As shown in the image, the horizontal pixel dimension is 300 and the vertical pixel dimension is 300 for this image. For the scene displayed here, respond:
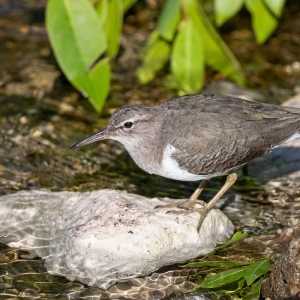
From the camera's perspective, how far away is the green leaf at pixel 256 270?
768 centimetres

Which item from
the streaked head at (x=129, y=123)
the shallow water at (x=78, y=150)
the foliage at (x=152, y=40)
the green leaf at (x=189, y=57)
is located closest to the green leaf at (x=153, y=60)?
the foliage at (x=152, y=40)

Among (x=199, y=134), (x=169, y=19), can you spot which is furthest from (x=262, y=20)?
(x=199, y=134)

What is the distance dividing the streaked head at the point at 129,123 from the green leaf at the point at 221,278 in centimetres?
192

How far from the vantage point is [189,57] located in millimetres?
11156

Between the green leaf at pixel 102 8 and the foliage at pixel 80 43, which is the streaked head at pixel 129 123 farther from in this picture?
the green leaf at pixel 102 8

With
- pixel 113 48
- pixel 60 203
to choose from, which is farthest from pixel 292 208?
pixel 113 48

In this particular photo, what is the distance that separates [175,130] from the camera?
8.50 meters

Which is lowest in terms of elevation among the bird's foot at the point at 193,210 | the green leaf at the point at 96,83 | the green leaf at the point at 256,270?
the green leaf at the point at 256,270

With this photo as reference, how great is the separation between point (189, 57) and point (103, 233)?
4122 mm

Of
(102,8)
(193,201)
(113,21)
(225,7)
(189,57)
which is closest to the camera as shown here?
(193,201)

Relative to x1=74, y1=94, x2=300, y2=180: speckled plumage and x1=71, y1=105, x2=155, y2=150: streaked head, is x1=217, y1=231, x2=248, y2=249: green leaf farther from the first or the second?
x1=71, y1=105, x2=155, y2=150: streaked head

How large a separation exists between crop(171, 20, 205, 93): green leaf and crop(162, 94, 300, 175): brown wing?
2.29 metres

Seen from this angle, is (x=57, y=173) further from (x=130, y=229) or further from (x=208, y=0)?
(x=208, y=0)

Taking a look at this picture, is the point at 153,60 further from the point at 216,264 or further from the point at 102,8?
the point at 216,264
